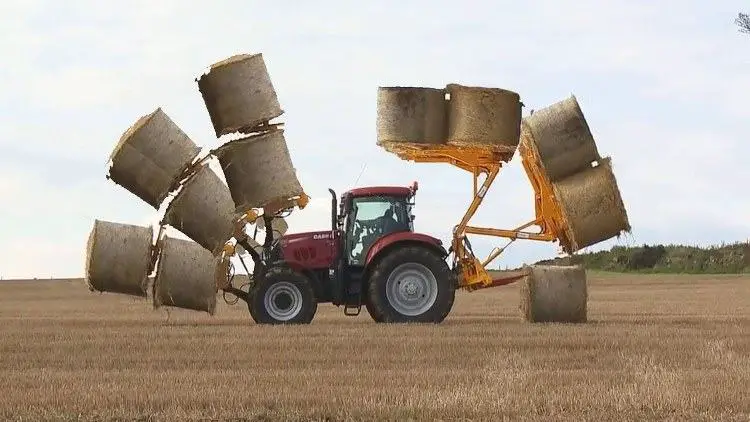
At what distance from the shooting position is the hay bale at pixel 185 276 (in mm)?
16125

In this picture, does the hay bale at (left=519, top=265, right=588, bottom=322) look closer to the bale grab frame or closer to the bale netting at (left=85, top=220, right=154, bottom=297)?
the bale grab frame

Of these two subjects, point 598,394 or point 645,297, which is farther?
point 645,297

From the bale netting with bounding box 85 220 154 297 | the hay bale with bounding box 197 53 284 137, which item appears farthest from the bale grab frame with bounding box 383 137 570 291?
the bale netting with bounding box 85 220 154 297

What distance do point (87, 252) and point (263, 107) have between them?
283cm

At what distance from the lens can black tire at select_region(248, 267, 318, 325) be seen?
1659 centimetres

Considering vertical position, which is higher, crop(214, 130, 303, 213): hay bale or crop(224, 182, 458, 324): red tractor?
crop(214, 130, 303, 213): hay bale

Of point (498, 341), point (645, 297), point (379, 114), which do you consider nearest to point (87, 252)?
point (379, 114)

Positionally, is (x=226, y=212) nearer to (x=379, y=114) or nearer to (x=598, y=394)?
(x=379, y=114)

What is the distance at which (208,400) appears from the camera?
9484 mm

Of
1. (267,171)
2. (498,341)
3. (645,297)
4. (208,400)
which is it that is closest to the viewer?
(208,400)

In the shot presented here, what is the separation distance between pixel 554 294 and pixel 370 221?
2498 millimetres

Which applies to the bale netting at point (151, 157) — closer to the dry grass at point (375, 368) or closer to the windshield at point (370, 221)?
the dry grass at point (375, 368)

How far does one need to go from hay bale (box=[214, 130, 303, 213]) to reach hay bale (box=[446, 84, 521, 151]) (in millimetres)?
2211

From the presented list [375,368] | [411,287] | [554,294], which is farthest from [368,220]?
[375,368]
